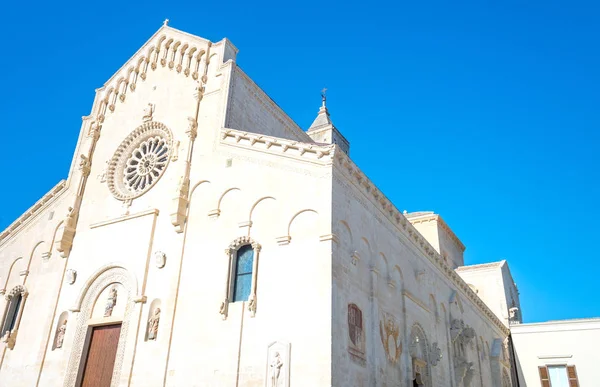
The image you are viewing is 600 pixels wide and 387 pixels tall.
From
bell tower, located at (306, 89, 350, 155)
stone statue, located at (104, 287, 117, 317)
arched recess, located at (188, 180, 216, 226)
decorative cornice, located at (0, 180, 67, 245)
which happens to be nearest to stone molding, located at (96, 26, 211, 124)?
decorative cornice, located at (0, 180, 67, 245)

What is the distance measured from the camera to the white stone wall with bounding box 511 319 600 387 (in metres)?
30.2

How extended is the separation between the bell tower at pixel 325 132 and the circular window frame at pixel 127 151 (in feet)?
77.9

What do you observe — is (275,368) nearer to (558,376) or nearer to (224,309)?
(224,309)

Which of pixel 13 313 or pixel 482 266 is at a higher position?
pixel 482 266

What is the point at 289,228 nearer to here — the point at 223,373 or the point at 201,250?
the point at 201,250

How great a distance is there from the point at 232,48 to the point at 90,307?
11.8 metres

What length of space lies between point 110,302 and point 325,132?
98.1 ft

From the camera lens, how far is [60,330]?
66.9 ft

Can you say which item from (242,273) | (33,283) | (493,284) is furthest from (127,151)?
(493,284)

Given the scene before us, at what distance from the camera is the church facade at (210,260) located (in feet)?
52.4

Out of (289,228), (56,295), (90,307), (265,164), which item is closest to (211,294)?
(289,228)

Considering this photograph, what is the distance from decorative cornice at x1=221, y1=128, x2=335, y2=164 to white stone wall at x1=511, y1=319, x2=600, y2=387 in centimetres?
2208

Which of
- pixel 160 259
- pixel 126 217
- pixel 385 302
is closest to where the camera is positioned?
pixel 160 259

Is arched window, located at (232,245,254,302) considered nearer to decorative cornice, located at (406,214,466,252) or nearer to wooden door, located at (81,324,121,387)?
wooden door, located at (81,324,121,387)
